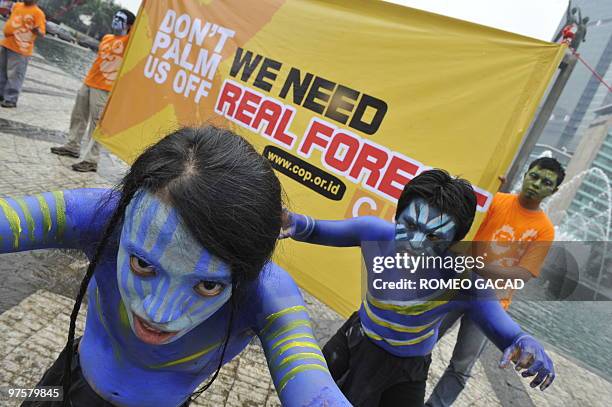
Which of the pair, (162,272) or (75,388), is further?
(75,388)

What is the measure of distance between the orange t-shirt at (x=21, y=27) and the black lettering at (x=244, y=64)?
4.92 m

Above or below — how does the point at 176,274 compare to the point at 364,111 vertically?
below

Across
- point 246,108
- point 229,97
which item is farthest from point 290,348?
point 229,97

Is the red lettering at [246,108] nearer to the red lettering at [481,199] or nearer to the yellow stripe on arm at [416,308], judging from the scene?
the red lettering at [481,199]

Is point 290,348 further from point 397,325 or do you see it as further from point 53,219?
point 397,325

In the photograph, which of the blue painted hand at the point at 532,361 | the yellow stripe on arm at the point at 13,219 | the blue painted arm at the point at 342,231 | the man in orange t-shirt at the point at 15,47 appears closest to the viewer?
the yellow stripe on arm at the point at 13,219

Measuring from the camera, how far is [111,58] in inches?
203

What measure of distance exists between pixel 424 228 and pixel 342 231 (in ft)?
1.57

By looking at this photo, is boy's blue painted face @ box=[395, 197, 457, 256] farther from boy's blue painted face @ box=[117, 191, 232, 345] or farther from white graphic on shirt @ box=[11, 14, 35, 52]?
white graphic on shirt @ box=[11, 14, 35, 52]

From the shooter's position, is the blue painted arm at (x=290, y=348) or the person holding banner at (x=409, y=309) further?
the person holding banner at (x=409, y=309)

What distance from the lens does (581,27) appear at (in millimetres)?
2779

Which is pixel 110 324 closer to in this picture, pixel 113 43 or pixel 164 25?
pixel 164 25

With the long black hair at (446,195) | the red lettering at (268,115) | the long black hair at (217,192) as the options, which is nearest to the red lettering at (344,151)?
the red lettering at (268,115)

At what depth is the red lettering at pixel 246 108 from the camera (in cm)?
366
